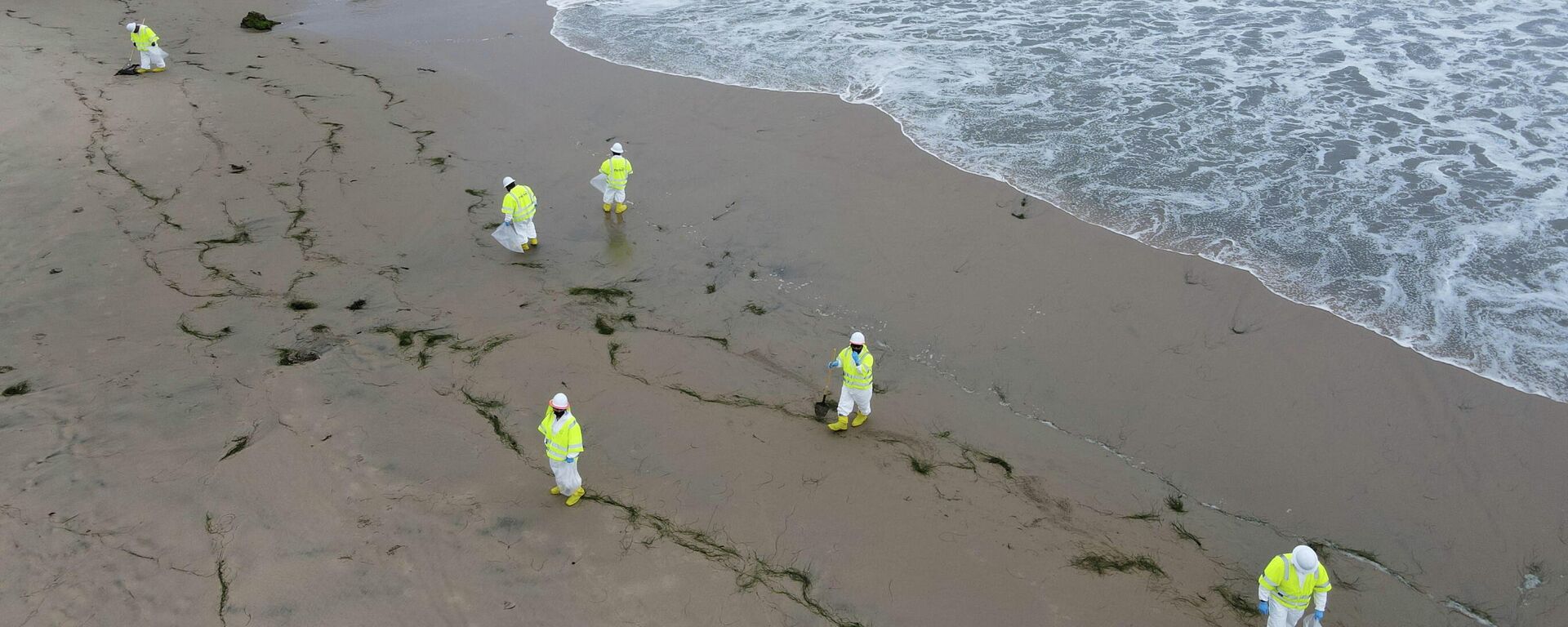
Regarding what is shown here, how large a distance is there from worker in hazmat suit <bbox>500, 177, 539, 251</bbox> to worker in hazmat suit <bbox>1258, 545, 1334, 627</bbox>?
8.58 m

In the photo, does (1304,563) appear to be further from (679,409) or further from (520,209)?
(520,209)

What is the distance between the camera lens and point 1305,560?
19.0ft

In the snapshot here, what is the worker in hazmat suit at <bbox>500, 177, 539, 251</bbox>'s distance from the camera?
10.2 m

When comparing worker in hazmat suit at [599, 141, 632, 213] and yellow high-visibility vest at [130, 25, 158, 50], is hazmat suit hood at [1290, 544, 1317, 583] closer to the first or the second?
worker in hazmat suit at [599, 141, 632, 213]

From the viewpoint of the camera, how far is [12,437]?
7.41 meters

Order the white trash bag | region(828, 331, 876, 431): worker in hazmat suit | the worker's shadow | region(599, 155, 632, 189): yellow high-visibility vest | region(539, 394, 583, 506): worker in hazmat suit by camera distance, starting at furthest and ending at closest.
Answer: region(599, 155, 632, 189): yellow high-visibility vest, the worker's shadow, the white trash bag, region(828, 331, 876, 431): worker in hazmat suit, region(539, 394, 583, 506): worker in hazmat suit

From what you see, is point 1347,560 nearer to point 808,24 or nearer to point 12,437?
point 12,437

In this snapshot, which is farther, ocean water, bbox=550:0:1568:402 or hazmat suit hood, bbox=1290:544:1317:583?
ocean water, bbox=550:0:1568:402

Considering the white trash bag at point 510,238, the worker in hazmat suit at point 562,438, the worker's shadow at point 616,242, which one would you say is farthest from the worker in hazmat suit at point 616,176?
the worker in hazmat suit at point 562,438

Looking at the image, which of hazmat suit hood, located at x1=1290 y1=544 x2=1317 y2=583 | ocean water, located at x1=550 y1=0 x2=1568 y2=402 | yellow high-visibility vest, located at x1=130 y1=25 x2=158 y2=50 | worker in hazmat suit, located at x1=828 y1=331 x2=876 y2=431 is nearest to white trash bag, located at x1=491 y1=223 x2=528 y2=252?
worker in hazmat suit, located at x1=828 y1=331 x2=876 y2=431

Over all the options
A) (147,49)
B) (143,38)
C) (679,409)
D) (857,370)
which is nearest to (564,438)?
(679,409)

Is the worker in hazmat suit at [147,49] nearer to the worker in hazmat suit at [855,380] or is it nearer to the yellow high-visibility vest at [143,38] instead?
the yellow high-visibility vest at [143,38]

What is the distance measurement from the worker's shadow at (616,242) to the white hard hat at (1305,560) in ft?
25.2

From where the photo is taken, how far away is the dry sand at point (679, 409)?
6.63 metres
